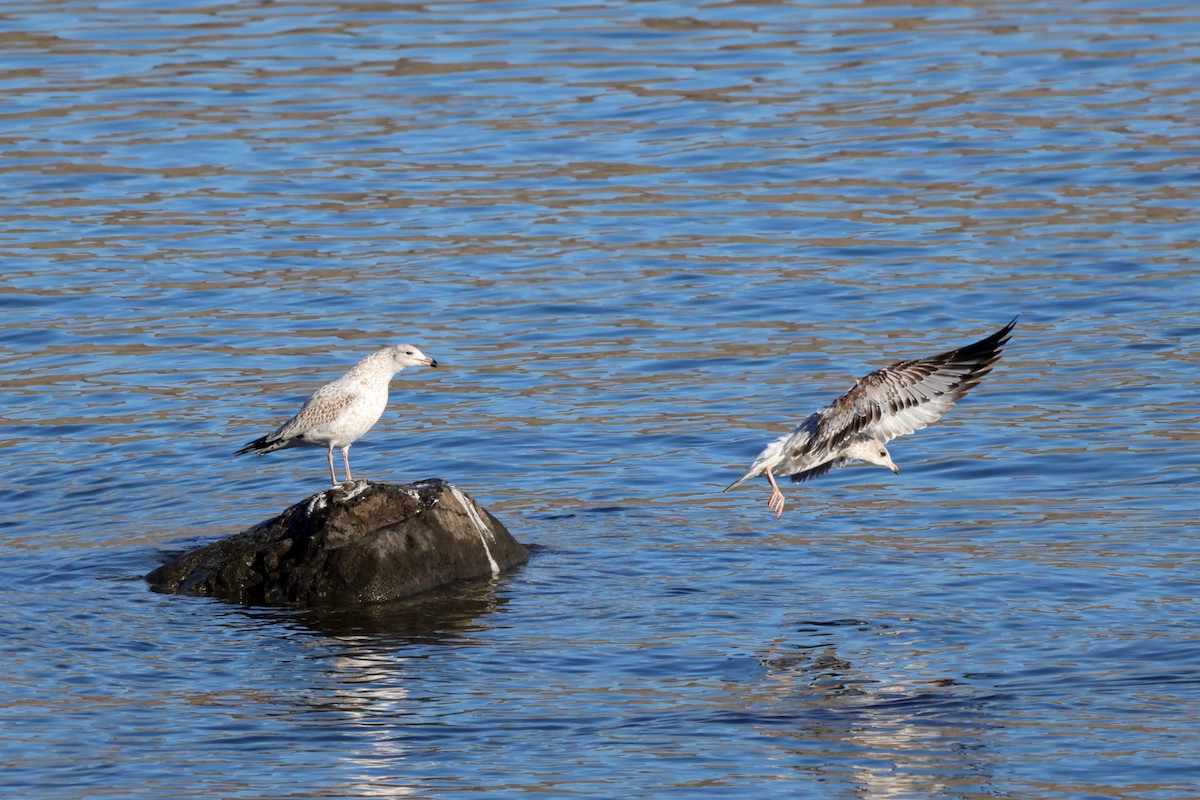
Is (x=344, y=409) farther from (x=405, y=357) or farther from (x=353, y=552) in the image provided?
(x=353, y=552)

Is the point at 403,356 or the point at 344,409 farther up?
the point at 403,356

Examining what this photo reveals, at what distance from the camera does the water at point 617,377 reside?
31.8ft

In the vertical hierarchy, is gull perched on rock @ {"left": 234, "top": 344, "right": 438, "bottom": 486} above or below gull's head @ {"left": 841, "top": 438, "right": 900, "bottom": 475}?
above

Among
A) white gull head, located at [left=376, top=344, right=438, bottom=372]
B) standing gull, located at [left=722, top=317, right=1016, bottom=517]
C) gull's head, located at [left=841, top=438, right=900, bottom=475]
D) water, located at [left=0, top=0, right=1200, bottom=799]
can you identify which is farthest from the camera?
gull's head, located at [left=841, top=438, right=900, bottom=475]

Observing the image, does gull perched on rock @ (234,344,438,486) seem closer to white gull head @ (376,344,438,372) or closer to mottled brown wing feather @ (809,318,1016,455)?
white gull head @ (376,344,438,372)

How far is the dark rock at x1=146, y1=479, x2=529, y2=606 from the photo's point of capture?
11625 mm

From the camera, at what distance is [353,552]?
11.6 meters

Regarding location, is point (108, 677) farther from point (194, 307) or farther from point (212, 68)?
point (212, 68)

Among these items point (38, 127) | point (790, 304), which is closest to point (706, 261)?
point (790, 304)

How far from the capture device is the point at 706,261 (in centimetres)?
1986

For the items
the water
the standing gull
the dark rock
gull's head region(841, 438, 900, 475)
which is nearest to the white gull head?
the dark rock

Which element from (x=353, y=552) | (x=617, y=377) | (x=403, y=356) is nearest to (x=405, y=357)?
(x=403, y=356)

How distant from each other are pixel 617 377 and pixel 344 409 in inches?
208

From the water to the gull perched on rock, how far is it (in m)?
1.10
